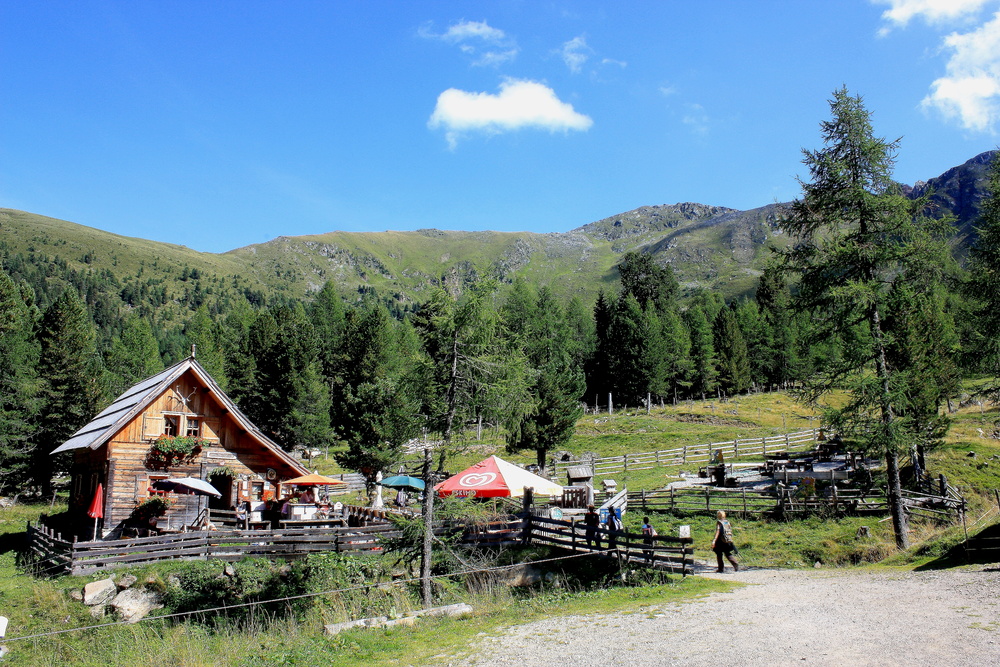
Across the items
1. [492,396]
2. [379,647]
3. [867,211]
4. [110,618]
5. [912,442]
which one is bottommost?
[110,618]

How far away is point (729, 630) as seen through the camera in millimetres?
10102

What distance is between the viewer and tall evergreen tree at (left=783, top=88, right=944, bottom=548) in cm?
1780

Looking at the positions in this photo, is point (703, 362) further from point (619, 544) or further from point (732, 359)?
point (619, 544)

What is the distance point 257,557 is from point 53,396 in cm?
2968

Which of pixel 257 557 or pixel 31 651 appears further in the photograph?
pixel 257 557

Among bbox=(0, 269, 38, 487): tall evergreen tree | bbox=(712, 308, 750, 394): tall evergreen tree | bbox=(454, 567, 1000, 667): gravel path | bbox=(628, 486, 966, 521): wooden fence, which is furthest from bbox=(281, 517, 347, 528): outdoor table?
bbox=(712, 308, 750, 394): tall evergreen tree

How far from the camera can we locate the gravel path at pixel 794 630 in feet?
28.1

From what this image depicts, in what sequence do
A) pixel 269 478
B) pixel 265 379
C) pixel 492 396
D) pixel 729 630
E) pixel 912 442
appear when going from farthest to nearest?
1. pixel 265 379
2. pixel 269 478
3. pixel 912 442
4. pixel 492 396
5. pixel 729 630

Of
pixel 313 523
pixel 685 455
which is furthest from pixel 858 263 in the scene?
pixel 685 455

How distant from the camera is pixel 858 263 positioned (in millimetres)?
18922

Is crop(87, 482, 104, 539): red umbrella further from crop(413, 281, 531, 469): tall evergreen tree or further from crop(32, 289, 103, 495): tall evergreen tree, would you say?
crop(32, 289, 103, 495): tall evergreen tree

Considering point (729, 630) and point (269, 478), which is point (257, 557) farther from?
point (729, 630)

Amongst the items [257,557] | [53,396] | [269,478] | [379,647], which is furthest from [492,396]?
[53,396]

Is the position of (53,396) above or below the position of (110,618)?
above
